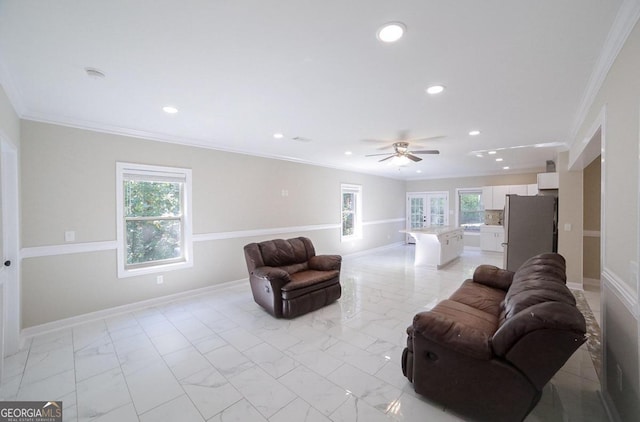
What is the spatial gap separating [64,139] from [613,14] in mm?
5251

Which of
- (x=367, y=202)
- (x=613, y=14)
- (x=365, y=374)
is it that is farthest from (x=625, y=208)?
(x=367, y=202)

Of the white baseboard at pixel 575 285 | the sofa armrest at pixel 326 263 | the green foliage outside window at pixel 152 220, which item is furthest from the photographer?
the white baseboard at pixel 575 285

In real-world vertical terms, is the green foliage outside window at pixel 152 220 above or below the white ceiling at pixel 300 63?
below

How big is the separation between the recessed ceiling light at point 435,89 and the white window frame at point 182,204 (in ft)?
12.3

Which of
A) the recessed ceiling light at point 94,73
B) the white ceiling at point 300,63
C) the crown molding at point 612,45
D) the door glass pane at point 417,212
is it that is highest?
the white ceiling at point 300,63

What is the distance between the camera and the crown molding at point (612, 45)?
4.80ft

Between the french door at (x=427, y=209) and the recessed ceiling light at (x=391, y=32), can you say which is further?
the french door at (x=427, y=209)

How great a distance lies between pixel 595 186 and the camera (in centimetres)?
486

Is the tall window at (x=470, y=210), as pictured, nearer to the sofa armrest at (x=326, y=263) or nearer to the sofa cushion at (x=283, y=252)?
the sofa armrest at (x=326, y=263)

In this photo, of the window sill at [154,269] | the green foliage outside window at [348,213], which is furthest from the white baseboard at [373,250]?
the window sill at [154,269]

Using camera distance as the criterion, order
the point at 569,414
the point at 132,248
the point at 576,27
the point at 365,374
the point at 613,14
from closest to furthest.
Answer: the point at 613,14
the point at 576,27
the point at 569,414
the point at 365,374
the point at 132,248

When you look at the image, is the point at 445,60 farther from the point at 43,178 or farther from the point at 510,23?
the point at 43,178

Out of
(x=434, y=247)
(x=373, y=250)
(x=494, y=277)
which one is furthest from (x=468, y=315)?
(x=373, y=250)

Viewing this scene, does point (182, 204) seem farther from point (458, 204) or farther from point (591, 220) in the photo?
point (458, 204)
